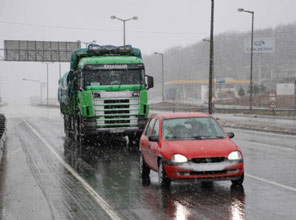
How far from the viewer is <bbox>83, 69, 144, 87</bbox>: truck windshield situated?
62.7ft

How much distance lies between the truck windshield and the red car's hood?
9.38m

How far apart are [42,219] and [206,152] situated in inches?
129

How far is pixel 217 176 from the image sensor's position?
9258 millimetres

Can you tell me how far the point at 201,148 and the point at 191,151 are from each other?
22 centimetres

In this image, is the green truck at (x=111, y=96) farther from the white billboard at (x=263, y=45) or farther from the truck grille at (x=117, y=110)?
the white billboard at (x=263, y=45)

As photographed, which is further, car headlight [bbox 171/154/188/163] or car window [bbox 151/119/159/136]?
car window [bbox 151/119/159/136]

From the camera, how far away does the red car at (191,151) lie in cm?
927

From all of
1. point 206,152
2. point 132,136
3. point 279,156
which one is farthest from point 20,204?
point 132,136

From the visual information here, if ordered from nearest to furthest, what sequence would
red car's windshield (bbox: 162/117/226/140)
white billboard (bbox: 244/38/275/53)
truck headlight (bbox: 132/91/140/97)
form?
red car's windshield (bbox: 162/117/226/140)
truck headlight (bbox: 132/91/140/97)
white billboard (bbox: 244/38/275/53)

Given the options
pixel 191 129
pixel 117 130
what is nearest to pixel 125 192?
pixel 191 129

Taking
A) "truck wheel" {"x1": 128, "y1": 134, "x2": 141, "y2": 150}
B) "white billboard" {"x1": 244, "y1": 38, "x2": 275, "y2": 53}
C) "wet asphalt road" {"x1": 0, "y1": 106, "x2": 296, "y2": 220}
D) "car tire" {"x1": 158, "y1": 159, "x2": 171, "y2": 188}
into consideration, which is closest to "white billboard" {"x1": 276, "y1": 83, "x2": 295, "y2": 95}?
"white billboard" {"x1": 244, "y1": 38, "x2": 275, "y2": 53}

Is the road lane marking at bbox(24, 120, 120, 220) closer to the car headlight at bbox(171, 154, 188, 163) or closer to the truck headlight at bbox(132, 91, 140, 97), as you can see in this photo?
the car headlight at bbox(171, 154, 188, 163)

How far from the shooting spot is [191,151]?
941 cm

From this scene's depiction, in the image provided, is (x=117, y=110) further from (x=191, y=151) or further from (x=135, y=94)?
(x=191, y=151)
